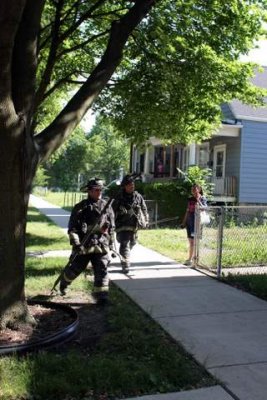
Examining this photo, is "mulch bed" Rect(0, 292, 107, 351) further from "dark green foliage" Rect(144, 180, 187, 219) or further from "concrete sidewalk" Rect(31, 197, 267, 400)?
"dark green foliage" Rect(144, 180, 187, 219)

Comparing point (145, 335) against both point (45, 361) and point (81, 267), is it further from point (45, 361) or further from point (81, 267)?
point (81, 267)

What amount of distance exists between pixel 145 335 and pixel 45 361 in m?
1.29

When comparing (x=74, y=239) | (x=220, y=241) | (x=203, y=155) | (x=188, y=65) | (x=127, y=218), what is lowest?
(x=220, y=241)

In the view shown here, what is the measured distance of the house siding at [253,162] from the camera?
2141 cm

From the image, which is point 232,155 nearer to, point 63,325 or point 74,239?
point 74,239

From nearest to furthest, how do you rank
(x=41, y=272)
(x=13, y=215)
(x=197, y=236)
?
(x=13, y=215), (x=41, y=272), (x=197, y=236)

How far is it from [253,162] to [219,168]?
7.34ft

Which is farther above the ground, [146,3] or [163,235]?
[146,3]

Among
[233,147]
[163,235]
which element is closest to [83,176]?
[233,147]

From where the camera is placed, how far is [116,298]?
7.40 m

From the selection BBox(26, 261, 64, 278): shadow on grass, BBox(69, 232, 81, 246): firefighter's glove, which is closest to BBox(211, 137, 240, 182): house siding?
BBox(26, 261, 64, 278): shadow on grass

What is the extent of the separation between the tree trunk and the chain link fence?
14.9 ft

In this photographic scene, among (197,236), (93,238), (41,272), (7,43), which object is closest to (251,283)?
(197,236)

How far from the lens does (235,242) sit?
10.7 metres
